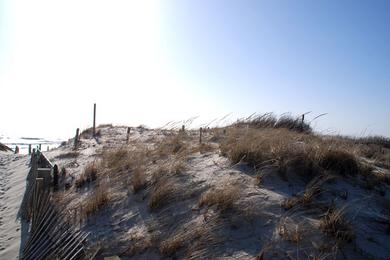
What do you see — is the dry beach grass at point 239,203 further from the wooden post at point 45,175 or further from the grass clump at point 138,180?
the wooden post at point 45,175

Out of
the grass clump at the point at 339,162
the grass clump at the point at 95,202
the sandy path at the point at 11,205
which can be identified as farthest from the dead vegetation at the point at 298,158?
the sandy path at the point at 11,205

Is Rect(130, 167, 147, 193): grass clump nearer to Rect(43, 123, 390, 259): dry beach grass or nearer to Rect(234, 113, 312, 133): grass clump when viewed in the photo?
Rect(43, 123, 390, 259): dry beach grass

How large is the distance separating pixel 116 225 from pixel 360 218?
3295 mm

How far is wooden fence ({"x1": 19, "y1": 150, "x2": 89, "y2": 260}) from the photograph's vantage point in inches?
209

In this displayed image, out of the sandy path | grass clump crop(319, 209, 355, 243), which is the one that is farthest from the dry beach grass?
the sandy path

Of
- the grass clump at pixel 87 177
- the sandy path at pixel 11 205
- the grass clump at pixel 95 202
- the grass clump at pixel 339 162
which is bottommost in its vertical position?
the sandy path at pixel 11 205

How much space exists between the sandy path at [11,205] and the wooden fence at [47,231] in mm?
218

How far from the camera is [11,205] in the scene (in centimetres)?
911

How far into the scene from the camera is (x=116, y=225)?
220 inches

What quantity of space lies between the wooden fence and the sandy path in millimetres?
218

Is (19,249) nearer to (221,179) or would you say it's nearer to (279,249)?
(221,179)

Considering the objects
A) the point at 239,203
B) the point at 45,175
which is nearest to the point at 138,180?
the point at 239,203

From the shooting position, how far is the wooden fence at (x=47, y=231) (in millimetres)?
5301

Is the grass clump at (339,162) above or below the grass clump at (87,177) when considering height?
above
